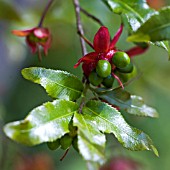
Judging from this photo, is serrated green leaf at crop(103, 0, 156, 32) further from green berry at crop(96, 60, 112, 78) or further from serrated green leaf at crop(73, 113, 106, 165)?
serrated green leaf at crop(73, 113, 106, 165)

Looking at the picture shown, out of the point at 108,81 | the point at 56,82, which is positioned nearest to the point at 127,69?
the point at 108,81

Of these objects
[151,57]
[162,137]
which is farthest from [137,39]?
[162,137]

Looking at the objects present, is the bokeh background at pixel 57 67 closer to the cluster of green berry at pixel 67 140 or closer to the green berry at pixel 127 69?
the green berry at pixel 127 69

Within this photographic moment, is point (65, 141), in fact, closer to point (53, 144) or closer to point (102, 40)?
point (53, 144)

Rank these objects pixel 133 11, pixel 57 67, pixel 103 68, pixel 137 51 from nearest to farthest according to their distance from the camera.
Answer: pixel 103 68 → pixel 133 11 → pixel 137 51 → pixel 57 67

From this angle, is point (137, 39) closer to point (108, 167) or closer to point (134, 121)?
point (108, 167)

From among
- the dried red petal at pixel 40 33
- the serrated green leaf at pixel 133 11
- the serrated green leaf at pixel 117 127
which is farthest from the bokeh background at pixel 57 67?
the serrated green leaf at pixel 117 127

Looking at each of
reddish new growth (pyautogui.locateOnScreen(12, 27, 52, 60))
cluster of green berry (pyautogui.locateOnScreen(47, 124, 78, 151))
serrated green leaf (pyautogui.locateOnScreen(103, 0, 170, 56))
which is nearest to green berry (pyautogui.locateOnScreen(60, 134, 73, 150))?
cluster of green berry (pyautogui.locateOnScreen(47, 124, 78, 151))
